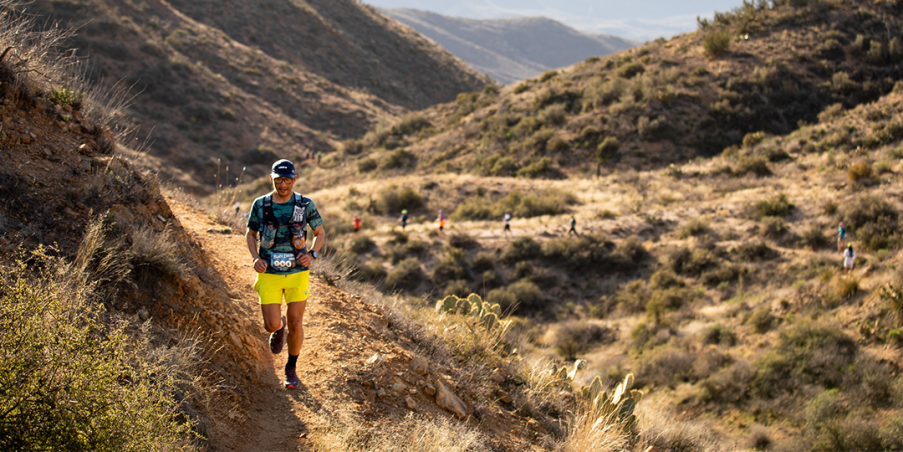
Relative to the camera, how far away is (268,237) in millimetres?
3859

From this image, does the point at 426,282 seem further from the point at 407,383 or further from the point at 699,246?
Result: the point at 407,383

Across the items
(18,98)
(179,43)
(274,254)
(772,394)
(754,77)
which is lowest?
(772,394)

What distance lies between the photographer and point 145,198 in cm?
473

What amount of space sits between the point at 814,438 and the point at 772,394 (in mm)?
1869

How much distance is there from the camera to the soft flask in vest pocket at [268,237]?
12.7ft

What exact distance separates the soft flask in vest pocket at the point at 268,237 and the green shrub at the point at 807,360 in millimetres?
Result: 10810

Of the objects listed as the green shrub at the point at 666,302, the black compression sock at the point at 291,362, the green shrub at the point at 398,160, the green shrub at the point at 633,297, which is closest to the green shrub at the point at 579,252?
the green shrub at the point at 633,297

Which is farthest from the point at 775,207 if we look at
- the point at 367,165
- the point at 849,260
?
the point at 367,165

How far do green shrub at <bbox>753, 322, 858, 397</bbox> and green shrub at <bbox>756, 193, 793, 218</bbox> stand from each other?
760 centimetres

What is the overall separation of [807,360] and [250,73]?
167 feet

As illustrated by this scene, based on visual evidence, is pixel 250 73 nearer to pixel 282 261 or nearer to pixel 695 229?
pixel 695 229

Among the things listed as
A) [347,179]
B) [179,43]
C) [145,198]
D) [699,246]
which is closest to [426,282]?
[699,246]

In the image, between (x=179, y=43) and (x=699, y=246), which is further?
(x=179, y=43)

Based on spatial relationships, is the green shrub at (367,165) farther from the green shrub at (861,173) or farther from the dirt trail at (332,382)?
the dirt trail at (332,382)
